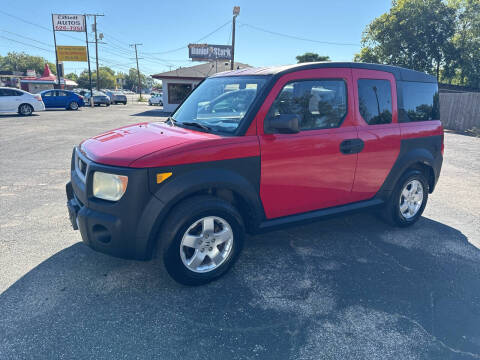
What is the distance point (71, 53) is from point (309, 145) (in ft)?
153

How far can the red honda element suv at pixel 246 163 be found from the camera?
8.50ft

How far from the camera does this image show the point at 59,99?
960 inches

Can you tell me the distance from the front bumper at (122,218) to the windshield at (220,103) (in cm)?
93

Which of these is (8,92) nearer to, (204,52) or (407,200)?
(407,200)

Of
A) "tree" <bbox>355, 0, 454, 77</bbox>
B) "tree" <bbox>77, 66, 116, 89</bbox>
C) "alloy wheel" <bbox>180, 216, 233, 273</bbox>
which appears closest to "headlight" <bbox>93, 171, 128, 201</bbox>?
"alloy wheel" <bbox>180, 216, 233, 273</bbox>

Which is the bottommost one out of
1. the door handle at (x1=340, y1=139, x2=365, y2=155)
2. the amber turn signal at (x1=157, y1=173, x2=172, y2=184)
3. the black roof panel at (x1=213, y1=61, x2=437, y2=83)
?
the amber turn signal at (x1=157, y1=173, x2=172, y2=184)

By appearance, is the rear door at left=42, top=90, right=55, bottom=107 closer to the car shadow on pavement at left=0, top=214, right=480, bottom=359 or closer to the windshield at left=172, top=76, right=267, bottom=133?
the windshield at left=172, top=76, right=267, bottom=133

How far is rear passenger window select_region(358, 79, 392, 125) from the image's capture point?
11.9 feet

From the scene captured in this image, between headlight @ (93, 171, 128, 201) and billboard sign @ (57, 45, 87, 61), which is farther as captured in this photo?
billboard sign @ (57, 45, 87, 61)

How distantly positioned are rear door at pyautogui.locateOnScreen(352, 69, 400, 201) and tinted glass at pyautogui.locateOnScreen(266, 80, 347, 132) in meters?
0.25

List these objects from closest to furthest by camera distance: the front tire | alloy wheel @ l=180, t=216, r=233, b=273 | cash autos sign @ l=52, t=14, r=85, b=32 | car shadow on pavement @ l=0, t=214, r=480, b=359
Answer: car shadow on pavement @ l=0, t=214, r=480, b=359 → the front tire → alloy wheel @ l=180, t=216, r=233, b=273 → cash autos sign @ l=52, t=14, r=85, b=32

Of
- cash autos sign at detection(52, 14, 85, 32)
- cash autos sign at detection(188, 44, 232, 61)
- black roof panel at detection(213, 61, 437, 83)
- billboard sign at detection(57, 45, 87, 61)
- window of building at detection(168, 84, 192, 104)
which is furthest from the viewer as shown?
billboard sign at detection(57, 45, 87, 61)

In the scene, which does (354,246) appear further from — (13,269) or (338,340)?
(13,269)

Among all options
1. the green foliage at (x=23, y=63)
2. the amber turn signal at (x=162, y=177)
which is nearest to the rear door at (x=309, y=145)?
the amber turn signal at (x=162, y=177)
